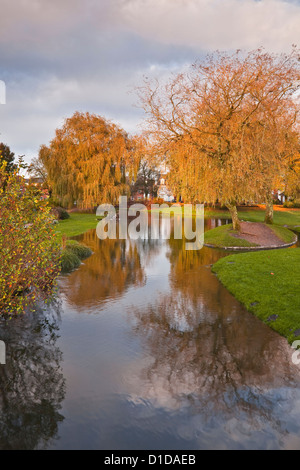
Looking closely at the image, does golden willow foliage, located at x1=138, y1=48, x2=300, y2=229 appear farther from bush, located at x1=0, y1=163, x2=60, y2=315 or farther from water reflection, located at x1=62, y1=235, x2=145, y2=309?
bush, located at x1=0, y1=163, x2=60, y2=315

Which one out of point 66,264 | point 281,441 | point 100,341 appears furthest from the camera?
point 66,264

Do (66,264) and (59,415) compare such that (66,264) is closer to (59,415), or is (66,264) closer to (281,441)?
(59,415)

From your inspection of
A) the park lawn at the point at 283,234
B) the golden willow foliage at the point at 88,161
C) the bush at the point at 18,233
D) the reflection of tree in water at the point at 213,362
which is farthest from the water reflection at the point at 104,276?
the golden willow foliage at the point at 88,161

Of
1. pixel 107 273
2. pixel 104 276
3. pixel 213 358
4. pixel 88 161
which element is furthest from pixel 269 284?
pixel 88 161

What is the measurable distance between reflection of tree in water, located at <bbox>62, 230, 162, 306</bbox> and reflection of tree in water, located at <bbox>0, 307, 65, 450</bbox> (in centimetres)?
247

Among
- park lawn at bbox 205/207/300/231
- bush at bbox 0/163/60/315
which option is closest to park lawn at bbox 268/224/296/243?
park lawn at bbox 205/207/300/231

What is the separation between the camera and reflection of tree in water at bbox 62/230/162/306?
37.9 ft

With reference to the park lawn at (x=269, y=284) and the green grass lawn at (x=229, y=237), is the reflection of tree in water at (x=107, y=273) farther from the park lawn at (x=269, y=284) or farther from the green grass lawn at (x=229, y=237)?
the green grass lawn at (x=229, y=237)

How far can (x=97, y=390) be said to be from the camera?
582cm

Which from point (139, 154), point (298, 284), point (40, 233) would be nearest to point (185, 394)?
point (40, 233)

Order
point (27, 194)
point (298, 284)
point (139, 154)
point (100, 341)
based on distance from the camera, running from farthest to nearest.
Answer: point (139, 154)
point (298, 284)
point (27, 194)
point (100, 341)

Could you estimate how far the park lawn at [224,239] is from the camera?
21.3 m

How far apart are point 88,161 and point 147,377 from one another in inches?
1391

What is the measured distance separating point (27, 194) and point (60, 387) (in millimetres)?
4493
